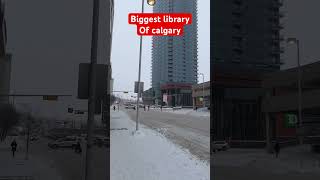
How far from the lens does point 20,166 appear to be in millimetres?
11484

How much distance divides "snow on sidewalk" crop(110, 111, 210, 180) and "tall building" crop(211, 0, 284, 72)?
395cm

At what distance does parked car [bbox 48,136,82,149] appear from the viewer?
11.9 meters

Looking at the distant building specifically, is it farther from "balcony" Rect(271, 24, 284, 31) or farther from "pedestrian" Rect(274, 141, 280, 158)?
"balcony" Rect(271, 24, 284, 31)

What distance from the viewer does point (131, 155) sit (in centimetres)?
1669

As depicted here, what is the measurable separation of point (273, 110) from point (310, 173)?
2.59 m

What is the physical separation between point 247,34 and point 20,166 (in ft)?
30.2

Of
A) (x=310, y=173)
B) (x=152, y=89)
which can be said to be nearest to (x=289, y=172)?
(x=310, y=173)

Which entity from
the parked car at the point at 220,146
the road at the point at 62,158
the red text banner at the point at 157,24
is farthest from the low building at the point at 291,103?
the road at the point at 62,158

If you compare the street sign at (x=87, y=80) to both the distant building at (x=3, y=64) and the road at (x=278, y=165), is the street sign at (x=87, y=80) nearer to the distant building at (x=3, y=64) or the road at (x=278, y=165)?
the distant building at (x=3, y=64)

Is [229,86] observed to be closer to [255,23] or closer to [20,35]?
[255,23]

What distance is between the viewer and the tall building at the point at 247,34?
15578 mm

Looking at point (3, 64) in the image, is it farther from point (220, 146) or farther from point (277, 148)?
point (277, 148)

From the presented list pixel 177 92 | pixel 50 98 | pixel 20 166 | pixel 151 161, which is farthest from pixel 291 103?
pixel 20 166

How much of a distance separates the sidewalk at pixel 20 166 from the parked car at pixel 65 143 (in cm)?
55
